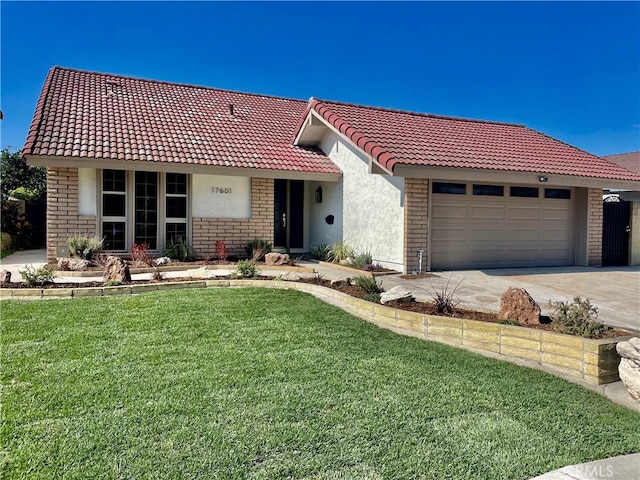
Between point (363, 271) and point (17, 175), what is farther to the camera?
point (17, 175)

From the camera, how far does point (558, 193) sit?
43.5 ft

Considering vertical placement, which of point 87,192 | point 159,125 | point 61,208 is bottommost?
point 61,208

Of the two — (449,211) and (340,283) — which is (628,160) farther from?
(340,283)

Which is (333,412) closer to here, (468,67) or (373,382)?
(373,382)

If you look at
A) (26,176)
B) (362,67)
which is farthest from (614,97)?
(26,176)

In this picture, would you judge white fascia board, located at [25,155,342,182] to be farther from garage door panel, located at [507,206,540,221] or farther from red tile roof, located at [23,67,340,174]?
garage door panel, located at [507,206,540,221]

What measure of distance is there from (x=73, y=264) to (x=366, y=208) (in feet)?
25.4

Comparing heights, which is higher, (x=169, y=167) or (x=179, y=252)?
(x=169, y=167)

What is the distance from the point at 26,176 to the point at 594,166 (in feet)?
87.0

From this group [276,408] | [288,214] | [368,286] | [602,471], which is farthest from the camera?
[288,214]

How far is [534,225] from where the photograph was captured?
12.9m

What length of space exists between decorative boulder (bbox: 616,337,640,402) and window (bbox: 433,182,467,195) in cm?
746

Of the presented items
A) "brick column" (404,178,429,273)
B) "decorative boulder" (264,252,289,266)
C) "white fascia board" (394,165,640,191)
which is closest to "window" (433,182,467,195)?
"white fascia board" (394,165,640,191)

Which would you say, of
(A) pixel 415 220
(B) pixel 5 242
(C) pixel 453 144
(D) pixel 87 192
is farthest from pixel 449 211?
(B) pixel 5 242
